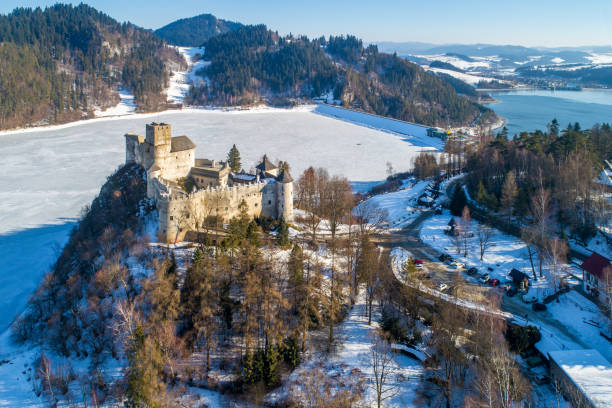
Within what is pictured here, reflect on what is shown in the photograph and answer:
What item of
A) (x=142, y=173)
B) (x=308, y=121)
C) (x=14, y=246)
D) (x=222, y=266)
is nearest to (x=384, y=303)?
(x=222, y=266)

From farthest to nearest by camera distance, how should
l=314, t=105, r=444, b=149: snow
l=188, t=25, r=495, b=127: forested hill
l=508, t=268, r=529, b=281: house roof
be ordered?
l=188, t=25, r=495, b=127: forested hill, l=314, t=105, r=444, b=149: snow, l=508, t=268, r=529, b=281: house roof

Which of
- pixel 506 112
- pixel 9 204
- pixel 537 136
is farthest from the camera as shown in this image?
pixel 506 112

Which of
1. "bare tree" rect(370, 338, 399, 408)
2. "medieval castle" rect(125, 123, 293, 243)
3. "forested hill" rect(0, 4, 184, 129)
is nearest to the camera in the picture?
"bare tree" rect(370, 338, 399, 408)

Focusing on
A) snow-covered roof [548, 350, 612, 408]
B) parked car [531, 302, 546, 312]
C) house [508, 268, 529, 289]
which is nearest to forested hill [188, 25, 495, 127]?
house [508, 268, 529, 289]

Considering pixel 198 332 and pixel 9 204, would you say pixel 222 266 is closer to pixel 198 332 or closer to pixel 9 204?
pixel 198 332

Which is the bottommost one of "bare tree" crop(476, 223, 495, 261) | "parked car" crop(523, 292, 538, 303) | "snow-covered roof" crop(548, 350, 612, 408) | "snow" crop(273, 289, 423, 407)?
"snow" crop(273, 289, 423, 407)

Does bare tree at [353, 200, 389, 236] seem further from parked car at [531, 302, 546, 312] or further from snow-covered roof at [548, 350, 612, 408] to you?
snow-covered roof at [548, 350, 612, 408]

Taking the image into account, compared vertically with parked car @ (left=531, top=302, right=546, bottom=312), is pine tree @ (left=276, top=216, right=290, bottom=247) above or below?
above
